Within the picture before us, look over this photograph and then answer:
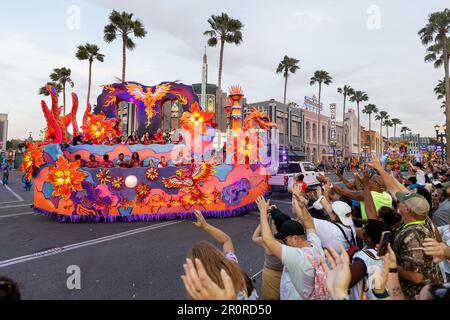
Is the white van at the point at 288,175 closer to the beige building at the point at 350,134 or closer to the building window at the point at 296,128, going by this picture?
the building window at the point at 296,128

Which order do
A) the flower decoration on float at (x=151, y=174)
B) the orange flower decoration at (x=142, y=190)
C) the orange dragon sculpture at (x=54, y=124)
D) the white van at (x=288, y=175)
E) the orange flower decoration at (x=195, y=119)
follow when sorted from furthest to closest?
the white van at (x=288, y=175), the orange flower decoration at (x=195, y=119), the orange dragon sculpture at (x=54, y=124), the flower decoration on float at (x=151, y=174), the orange flower decoration at (x=142, y=190)

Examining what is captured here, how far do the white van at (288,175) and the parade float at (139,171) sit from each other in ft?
8.06

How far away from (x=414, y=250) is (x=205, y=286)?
6.29ft

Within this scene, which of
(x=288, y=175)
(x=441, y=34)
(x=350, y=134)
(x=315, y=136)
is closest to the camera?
(x=288, y=175)

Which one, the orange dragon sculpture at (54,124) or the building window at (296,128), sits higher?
the building window at (296,128)

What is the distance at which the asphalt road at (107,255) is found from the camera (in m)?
4.05

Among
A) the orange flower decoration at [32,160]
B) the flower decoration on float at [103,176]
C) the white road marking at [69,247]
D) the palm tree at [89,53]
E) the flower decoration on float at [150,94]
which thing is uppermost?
the palm tree at [89,53]

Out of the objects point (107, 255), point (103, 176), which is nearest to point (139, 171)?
point (103, 176)

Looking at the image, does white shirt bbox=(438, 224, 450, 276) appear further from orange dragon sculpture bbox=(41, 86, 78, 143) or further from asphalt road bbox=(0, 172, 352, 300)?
orange dragon sculpture bbox=(41, 86, 78, 143)

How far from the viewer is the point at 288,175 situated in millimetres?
13344

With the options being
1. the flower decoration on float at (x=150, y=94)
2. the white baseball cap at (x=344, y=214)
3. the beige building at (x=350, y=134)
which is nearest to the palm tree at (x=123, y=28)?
the flower decoration on float at (x=150, y=94)

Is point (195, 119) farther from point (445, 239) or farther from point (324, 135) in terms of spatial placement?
point (324, 135)

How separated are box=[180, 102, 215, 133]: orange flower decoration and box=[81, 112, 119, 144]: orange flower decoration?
→ 2.95m

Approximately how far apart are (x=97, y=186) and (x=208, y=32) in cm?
2473
